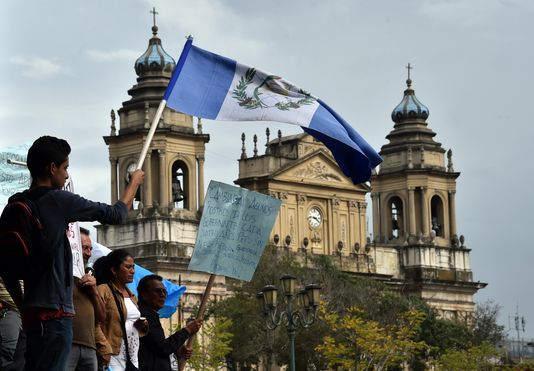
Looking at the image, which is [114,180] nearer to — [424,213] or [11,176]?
[424,213]

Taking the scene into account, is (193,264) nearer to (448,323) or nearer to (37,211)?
(37,211)

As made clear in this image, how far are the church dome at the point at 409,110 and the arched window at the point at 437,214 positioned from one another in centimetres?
401

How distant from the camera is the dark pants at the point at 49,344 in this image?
29.2ft

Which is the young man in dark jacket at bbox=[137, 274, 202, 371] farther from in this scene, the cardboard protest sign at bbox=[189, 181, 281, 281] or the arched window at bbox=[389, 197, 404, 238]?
the arched window at bbox=[389, 197, 404, 238]

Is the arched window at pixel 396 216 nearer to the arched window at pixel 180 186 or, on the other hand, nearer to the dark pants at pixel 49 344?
the arched window at pixel 180 186

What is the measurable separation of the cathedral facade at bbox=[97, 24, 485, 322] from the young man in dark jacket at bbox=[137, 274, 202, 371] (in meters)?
45.3

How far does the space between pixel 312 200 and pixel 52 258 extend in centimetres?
5799

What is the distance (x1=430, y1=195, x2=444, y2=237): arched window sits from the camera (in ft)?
232

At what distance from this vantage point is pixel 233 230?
574 inches

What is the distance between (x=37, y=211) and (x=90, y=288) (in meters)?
1.59

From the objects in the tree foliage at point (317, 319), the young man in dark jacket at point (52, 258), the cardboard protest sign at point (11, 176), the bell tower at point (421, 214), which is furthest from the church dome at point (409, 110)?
the young man in dark jacket at point (52, 258)

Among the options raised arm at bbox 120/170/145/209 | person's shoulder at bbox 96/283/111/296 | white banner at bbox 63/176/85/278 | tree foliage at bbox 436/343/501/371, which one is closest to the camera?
raised arm at bbox 120/170/145/209

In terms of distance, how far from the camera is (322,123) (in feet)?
48.0

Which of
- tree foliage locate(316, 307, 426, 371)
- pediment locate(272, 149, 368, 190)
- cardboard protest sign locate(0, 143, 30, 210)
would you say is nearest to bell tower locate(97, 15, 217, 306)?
pediment locate(272, 149, 368, 190)
